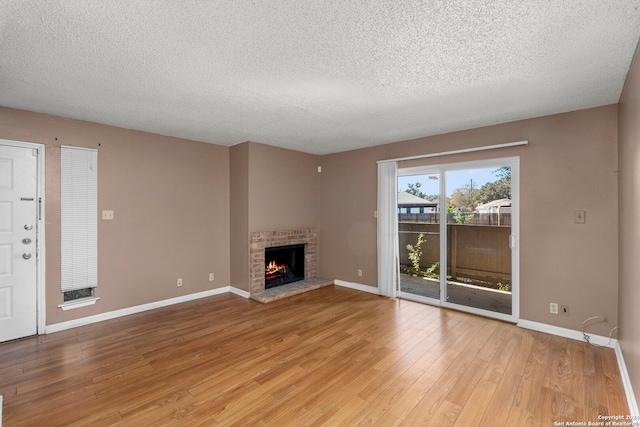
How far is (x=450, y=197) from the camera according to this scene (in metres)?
4.16

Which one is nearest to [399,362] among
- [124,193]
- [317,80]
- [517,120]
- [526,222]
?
[526,222]

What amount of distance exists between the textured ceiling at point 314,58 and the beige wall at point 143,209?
1.18ft

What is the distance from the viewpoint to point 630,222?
221cm

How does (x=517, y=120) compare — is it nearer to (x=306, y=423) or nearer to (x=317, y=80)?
(x=317, y=80)

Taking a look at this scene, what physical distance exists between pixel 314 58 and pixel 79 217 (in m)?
3.48

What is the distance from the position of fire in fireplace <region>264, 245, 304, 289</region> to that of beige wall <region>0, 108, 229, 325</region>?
75 cm

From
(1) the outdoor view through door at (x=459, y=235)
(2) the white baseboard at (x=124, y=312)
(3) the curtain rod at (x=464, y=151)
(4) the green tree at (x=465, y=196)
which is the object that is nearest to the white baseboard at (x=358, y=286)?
(1) the outdoor view through door at (x=459, y=235)

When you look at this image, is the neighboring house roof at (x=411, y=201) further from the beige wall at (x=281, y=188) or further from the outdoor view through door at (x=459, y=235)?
the beige wall at (x=281, y=188)

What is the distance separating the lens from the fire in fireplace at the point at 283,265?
504cm

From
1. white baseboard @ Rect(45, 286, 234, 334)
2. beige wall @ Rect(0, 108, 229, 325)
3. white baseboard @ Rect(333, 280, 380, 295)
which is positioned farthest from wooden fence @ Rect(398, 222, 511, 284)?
beige wall @ Rect(0, 108, 229, 325)

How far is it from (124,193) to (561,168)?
546 cm

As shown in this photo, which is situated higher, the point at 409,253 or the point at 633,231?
the point at 633,231

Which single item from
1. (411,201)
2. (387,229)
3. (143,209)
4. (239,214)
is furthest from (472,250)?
(143,209)

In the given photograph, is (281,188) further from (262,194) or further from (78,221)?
(78,221)
